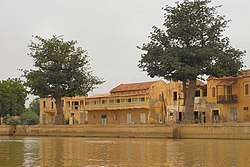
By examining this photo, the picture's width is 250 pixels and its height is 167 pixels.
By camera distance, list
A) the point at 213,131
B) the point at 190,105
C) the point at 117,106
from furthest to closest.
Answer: the point at 117,106
the point at 190,105
the point at 213,131

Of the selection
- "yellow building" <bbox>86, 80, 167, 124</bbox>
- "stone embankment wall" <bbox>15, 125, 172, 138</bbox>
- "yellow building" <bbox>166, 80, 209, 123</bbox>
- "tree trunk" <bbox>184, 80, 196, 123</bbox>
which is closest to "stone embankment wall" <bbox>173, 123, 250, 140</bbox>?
"stone embankment wall" <bbox>15, 125, 172, 138</bbox>

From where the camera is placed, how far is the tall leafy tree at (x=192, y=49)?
5584 centimetres

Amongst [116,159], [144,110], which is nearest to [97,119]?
[144,110]

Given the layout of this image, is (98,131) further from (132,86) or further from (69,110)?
(69,110)

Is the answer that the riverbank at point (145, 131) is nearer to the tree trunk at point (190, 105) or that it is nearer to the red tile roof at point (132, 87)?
the tree trunk at point (190, 105)

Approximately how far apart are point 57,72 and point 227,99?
2280cm

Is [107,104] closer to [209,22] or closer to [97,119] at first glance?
[97,119]

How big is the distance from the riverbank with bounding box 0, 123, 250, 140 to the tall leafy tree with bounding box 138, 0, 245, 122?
328cm

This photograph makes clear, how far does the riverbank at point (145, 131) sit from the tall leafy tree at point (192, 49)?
328 cm

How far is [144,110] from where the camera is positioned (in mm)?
77250

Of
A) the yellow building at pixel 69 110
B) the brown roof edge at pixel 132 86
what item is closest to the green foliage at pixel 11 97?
the yellow building at pixel 69 110

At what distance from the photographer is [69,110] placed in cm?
9519

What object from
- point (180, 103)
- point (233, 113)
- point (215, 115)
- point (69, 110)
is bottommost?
point (215, 115)

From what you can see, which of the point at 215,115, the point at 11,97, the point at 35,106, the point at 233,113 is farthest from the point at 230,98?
the point at 35,106
